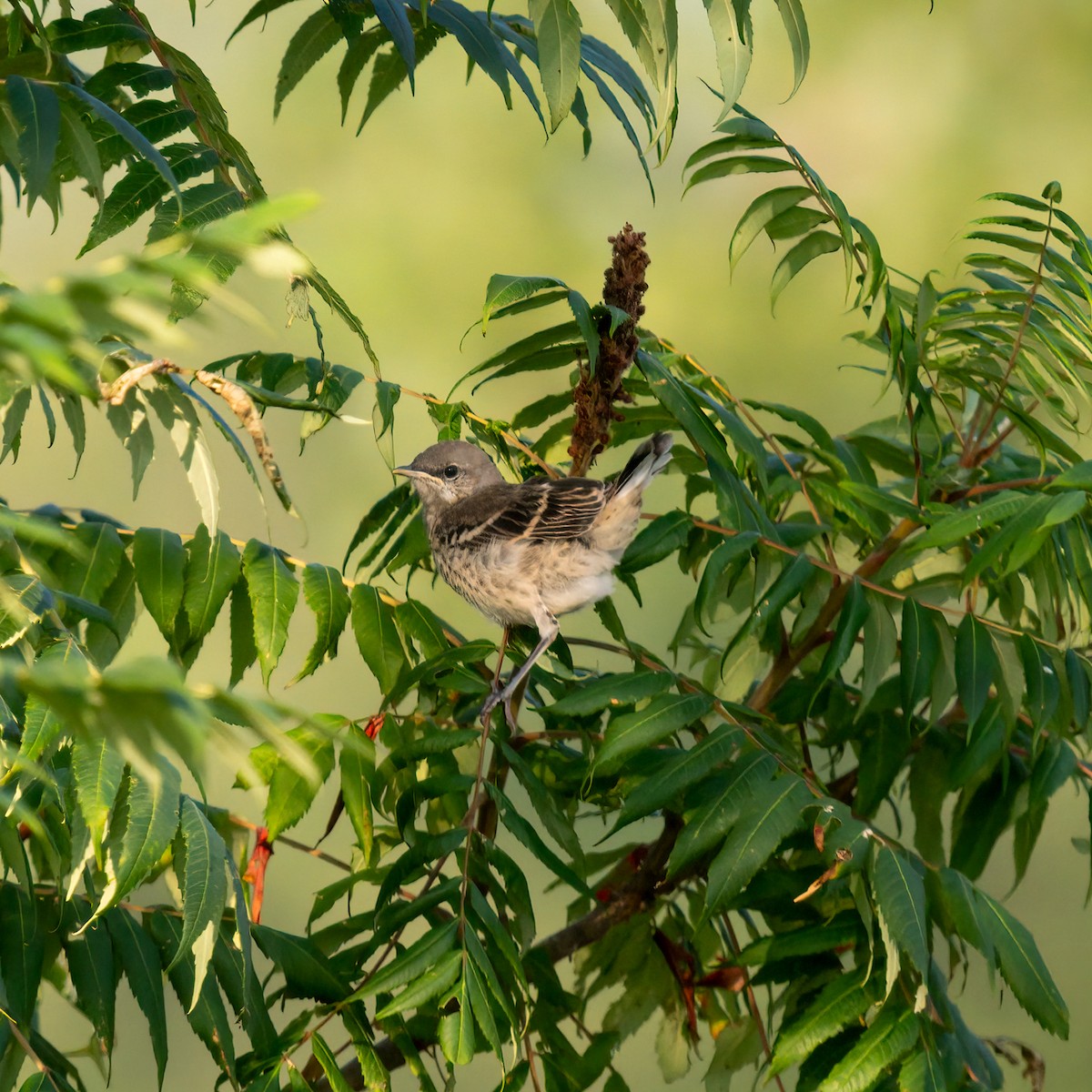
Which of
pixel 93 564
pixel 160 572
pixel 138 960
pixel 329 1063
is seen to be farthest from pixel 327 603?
pixel 329 1063

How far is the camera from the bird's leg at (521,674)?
2107mm

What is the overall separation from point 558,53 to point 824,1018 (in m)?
1.34

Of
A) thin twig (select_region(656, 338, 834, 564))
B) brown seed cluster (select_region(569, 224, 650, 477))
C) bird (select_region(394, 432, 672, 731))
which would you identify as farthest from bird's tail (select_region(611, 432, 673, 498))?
brown seed cluster (select_region(569, 224, 650, 477))

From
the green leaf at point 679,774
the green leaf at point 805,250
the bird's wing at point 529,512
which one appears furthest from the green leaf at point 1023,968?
the green leaf at point 805,250

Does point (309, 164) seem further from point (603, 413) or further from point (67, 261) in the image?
point (603, 413)

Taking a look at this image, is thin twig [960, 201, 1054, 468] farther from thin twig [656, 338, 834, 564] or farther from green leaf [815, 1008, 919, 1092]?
green leaf [815, 1008, 919, 1092]

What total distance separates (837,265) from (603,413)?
5256 millimetres

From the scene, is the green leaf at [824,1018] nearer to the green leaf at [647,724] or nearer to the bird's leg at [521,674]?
the green leaf at [647,724]

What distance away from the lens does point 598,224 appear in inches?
250

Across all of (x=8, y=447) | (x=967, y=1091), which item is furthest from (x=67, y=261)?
(x=967, y=1091)

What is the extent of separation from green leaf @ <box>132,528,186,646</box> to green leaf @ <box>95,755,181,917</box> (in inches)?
20.2

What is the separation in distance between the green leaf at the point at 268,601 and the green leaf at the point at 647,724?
524mm

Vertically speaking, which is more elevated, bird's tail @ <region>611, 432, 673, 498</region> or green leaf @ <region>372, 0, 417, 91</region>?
green leaf @ <region>372, 0, 417, 91</region>

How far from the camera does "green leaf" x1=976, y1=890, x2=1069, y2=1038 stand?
179cm
